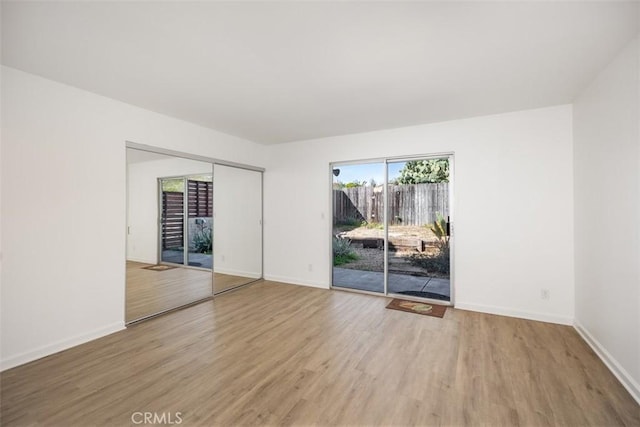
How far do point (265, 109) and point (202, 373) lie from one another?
279 centimetres

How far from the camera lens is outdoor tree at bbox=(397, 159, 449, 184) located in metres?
4.04

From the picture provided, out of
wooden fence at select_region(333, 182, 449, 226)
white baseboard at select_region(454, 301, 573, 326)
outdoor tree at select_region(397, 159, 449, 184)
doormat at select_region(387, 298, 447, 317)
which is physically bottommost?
doormat at select_region(387, 298, 447, 317)

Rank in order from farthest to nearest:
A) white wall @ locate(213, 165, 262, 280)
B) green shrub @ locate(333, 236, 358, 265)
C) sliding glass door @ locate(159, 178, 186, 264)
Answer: green shrub @ locate(333, 236, 358, 265), white wall @ locate(213, 165, 262, 280), sliding glass door @ locate(159, 178, 186, 264)

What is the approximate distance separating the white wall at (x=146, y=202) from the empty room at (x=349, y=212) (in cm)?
3

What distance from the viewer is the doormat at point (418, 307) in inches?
144

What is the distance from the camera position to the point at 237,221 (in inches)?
195

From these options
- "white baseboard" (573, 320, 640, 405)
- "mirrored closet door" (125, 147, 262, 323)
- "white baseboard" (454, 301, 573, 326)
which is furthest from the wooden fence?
"white baseboard" (573, 320, 640, 405)

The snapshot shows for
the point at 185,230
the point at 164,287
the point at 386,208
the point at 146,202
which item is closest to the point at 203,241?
the point at 185,230

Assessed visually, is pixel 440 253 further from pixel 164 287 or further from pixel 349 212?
pixel 164 287

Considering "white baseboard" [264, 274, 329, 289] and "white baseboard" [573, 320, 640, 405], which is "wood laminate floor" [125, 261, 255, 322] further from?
"white baseboard" [573, 320, 640, 405]

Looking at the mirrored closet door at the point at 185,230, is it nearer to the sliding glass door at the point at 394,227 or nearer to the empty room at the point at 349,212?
the empty room at the point at 349,212

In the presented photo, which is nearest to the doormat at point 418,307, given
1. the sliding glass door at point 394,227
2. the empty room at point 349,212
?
the empty room at point 349,212

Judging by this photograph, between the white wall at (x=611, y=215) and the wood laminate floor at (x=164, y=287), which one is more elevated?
the white wall at (x=611, y=215)

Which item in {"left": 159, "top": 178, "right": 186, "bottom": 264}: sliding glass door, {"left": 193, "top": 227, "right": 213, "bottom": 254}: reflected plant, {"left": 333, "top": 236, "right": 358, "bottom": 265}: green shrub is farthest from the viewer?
{"left": 333, "top": 236, "right": 358, "bottom": 265}: green shrub
